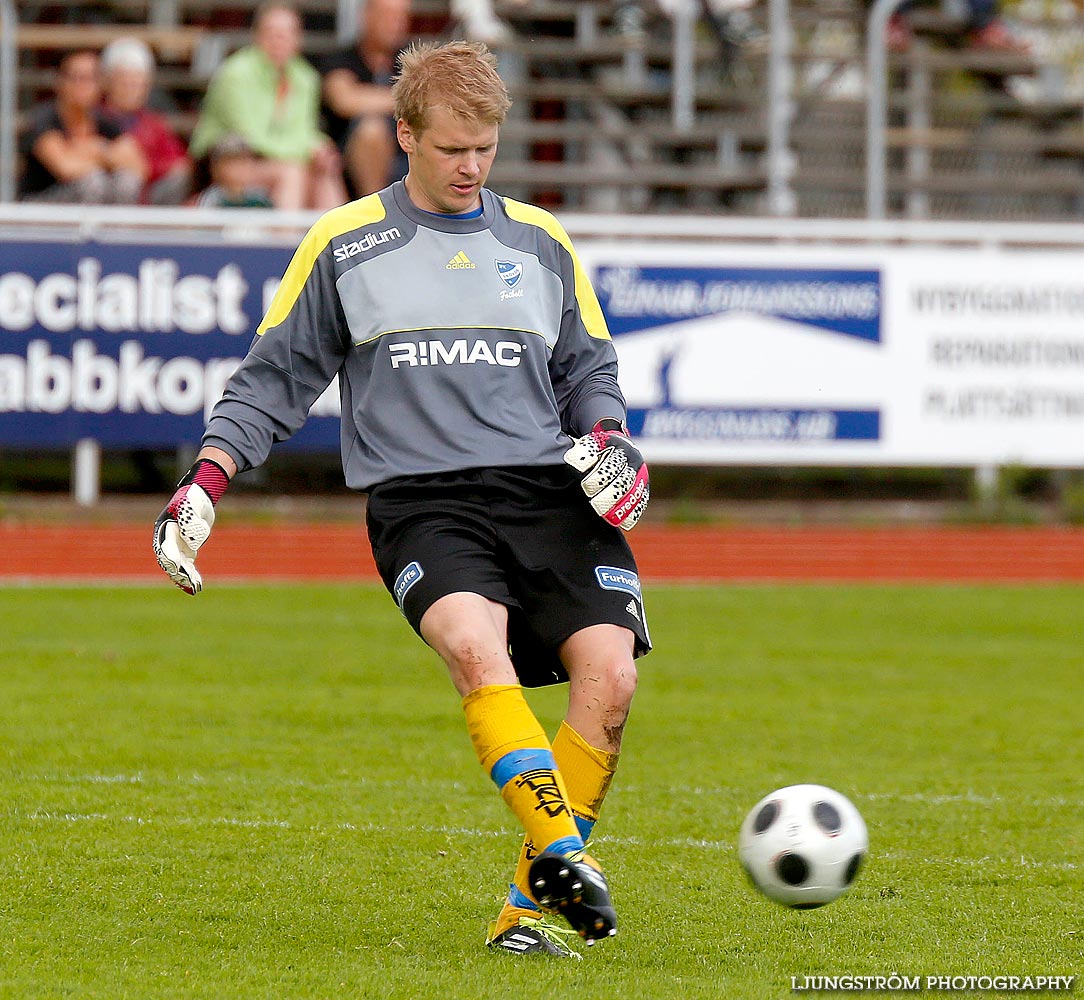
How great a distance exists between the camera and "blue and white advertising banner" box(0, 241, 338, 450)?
1327 cm

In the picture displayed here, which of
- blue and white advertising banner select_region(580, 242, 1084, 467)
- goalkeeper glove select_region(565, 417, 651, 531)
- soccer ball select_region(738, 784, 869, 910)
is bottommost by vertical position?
blue and white advertising banner select_region(580, 242, 1084, 467)

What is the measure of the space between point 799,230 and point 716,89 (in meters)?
5.60

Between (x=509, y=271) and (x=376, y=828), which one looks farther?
(x=376, y=828)

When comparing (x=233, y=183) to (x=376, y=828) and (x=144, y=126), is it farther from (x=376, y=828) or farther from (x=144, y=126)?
(x=376, y=828)

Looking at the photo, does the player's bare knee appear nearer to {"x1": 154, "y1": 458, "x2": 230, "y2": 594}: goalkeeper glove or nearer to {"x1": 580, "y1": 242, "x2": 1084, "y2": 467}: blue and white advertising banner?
{"x1": 154, "y1": 458, "x2": 230, "y2": 594}: goalkeeper glove

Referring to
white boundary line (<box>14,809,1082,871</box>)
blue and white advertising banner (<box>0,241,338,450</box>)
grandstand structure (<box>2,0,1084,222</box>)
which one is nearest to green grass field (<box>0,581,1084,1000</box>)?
white boundary line (<box>14,809,1082,871</box>)

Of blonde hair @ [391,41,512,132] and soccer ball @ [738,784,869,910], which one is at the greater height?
blonde hair @ [391,41,512,132]

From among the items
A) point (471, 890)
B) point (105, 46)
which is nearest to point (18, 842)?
point (471, 890)

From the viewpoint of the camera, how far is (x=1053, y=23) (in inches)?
862

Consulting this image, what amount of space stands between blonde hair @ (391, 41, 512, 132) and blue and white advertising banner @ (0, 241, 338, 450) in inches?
353

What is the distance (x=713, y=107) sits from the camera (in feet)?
64.2

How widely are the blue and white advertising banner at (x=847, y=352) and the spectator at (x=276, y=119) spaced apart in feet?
8.55

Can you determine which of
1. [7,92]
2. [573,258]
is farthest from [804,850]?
[7,92]

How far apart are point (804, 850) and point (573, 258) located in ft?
5.22
